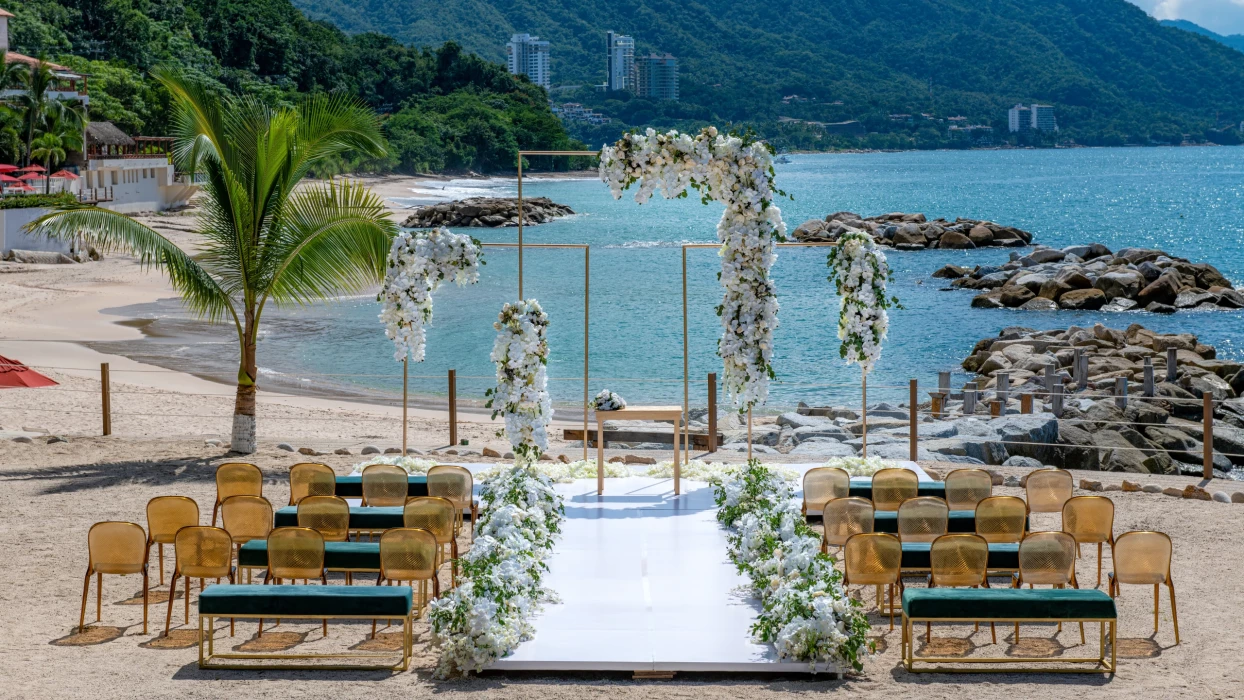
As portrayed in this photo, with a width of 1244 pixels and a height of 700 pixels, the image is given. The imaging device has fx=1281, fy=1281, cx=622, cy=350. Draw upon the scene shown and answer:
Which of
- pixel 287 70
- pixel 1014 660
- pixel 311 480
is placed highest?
pixel 287 70

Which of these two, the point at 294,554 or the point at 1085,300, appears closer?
the point at 294,554

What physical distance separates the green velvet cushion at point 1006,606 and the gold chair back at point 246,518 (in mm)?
5352

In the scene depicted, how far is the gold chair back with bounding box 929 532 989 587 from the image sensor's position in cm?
945

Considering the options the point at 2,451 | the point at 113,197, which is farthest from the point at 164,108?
the point at 2,451

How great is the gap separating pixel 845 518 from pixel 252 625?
4.89 meters

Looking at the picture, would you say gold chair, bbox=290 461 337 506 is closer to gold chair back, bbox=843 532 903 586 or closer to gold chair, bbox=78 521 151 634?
gold chair, bbox=78 521 151 634

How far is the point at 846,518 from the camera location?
10828mm

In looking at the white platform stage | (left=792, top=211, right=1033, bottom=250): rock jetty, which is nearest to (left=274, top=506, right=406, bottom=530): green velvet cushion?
the white platform stage

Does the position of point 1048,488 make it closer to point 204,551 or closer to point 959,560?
point 959,560

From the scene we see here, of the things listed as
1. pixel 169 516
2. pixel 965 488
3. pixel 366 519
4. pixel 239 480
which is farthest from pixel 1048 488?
pixel 169 516

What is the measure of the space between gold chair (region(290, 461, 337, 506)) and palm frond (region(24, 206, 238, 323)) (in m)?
4.11

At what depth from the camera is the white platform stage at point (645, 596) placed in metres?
8.80

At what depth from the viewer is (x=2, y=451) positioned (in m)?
16.3

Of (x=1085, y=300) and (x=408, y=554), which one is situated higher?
(x=1085, y=300)
